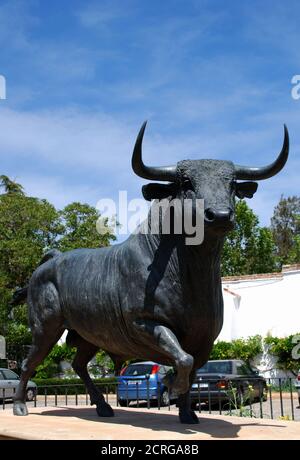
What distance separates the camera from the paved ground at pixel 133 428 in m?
5.33

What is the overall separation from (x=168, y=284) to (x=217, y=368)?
437 inches

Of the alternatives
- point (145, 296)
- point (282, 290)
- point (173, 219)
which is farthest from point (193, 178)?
point (282, 290)

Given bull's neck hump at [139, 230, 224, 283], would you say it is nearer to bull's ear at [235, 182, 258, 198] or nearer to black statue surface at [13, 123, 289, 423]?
black statue surface at [13, 123, 289, 423]

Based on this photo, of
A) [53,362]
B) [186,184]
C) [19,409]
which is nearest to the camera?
[186,184]

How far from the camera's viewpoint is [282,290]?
77.4 ft

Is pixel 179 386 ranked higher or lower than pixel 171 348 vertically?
lower

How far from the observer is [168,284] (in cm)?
564

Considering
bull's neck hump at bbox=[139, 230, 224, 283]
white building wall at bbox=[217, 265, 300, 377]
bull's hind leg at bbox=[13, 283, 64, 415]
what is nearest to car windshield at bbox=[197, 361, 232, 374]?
white building wall at bbox=[217, 265, 300, 377]

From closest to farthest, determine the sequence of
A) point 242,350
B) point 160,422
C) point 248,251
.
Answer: point 160,422 → point 242,350 → point 248,251

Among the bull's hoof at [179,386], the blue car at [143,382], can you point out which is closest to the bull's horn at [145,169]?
the bull's hoof at [179,386]

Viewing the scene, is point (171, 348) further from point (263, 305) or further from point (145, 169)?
point (263, 305)

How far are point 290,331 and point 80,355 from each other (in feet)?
55.9

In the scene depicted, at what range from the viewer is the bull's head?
197 inches

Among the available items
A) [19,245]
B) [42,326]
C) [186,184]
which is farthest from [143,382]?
[19,245]
